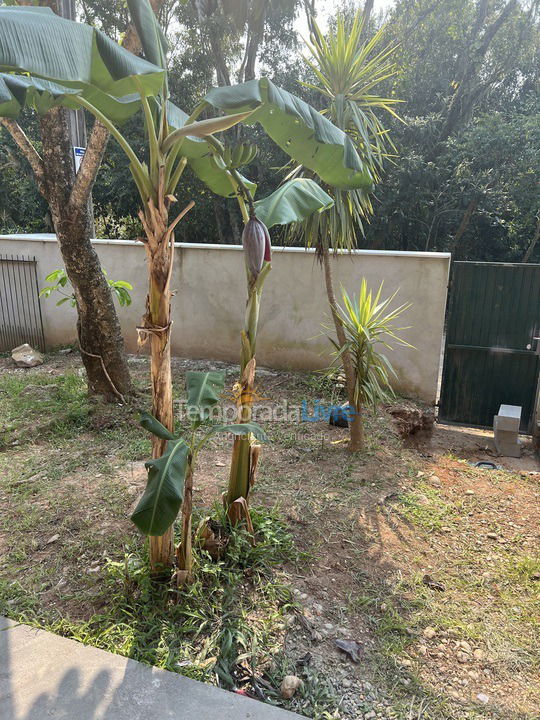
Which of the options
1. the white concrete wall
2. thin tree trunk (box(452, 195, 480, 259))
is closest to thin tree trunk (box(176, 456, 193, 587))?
the white concrete wall

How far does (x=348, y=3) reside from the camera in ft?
43.0

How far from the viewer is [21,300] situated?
7461mm

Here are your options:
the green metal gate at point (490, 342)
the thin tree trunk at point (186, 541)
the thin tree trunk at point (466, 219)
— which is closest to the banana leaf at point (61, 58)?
the thin tree trunk at point (186, 541)

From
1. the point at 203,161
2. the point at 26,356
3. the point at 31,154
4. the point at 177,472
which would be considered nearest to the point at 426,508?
the point at 177,472

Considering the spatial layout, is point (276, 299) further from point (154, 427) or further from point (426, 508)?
point (154, 427)

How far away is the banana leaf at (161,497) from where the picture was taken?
2.03 m

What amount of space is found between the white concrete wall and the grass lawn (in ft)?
4.91

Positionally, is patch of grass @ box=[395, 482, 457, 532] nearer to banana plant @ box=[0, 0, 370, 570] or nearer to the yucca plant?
the yucca plant

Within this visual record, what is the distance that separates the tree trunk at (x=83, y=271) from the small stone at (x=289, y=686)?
11.5 ft

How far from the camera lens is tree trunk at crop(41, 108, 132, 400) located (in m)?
4.62

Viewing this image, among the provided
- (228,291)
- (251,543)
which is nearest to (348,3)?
(228,291)

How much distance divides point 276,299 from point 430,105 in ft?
25.7

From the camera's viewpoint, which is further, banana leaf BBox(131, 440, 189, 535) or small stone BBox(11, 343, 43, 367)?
small stone BBox(11, 343, 43, 367)

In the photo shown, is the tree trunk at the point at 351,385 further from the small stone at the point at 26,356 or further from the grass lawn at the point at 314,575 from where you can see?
the small stone at the point at 26,356
